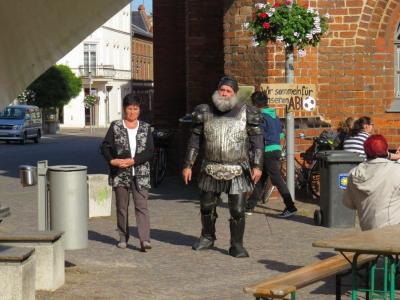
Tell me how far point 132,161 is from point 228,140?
1115mm

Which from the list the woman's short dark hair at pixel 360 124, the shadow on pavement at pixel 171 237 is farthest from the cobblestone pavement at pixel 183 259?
the woman's short dark hair at pixel 360 124

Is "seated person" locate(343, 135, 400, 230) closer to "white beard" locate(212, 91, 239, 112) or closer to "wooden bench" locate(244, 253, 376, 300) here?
"wooden bench" locate(244, 253, 376, 300)

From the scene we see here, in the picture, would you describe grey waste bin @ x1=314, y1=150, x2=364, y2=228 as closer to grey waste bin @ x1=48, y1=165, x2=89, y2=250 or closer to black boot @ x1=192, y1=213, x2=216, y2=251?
black boot @ x1=192, y1=213, x2=216, y2=251

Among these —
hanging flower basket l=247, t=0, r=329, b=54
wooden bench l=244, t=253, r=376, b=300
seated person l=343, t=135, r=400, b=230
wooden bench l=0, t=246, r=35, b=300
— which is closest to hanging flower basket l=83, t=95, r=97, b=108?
hanging flower basket l=247, t=0, r=329, b=54

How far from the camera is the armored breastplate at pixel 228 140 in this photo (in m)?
10.3

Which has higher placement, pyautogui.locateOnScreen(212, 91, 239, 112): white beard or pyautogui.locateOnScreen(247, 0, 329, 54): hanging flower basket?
pyautogui.locateOnScreen(247, 0, 329, 54): hanging flower basket

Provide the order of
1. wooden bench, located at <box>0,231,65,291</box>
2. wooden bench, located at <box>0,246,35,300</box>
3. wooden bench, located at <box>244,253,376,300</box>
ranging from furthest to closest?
wooden bench, located at <box>0,231,65,291</box> → wooden bench, located at <box>0,246,35,300</box> → wooden bench, located at <box>244,253,376,300</box>

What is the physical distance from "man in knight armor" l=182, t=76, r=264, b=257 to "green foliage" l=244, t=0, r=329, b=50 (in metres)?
4.11

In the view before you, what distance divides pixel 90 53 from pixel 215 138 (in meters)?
86.1

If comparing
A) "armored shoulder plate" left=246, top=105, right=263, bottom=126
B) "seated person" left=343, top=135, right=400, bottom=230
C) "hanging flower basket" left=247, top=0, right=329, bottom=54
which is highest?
"hanging flower basket" left=247, top=0, right=329, bottom=54

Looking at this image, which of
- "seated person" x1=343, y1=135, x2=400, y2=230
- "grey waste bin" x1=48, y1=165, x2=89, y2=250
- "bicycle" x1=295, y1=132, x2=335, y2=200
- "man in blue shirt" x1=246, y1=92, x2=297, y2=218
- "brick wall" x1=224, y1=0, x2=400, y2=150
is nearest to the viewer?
"seated person" x1=343, y1=135, x2=400, y2=230

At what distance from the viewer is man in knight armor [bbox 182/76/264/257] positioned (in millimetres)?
10297

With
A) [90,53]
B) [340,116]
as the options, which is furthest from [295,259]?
[90,53]

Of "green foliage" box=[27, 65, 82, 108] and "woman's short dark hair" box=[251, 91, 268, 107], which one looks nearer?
"woman's short dark hair" box=[251, 91, 268, 107]
